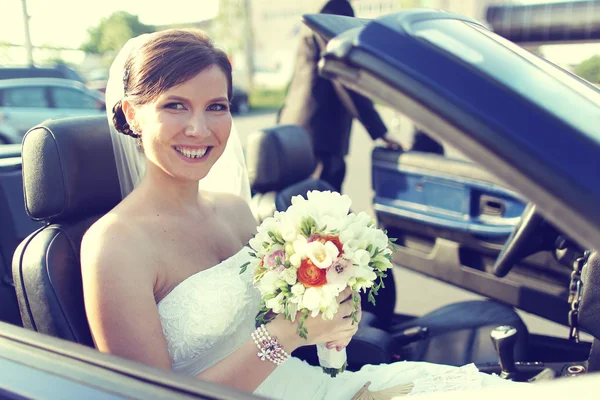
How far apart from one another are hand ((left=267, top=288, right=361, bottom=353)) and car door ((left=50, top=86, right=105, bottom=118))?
874cm

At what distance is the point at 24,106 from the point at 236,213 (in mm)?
8301

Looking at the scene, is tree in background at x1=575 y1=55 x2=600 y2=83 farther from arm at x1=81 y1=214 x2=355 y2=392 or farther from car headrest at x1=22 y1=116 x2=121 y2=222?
car headrest at x1=22 y1=116 x2=121 y2=222

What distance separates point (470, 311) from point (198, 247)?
1.26 m

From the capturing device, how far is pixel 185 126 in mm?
1792

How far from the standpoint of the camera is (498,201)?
3332mm

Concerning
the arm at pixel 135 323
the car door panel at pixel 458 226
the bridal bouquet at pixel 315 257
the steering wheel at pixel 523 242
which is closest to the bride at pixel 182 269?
the arm at pixel 135 323

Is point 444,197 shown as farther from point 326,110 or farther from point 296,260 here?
point 296,260

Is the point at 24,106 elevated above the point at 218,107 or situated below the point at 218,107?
below

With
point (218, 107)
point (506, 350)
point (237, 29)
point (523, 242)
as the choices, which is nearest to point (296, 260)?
point (218, 107)

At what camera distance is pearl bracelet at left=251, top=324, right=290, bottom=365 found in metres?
1.59

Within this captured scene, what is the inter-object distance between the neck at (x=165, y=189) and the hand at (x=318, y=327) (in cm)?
59

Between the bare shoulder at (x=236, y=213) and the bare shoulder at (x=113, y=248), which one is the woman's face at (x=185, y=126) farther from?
the bare shoulder at (x=236, y=213)

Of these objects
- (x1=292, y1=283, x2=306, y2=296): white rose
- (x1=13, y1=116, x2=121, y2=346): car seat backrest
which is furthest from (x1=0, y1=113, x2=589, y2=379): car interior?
(x1=292, y1=283, x2=306, y2=296): white rose

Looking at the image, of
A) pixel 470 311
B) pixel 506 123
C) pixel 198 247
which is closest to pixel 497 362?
pixel 470 311
